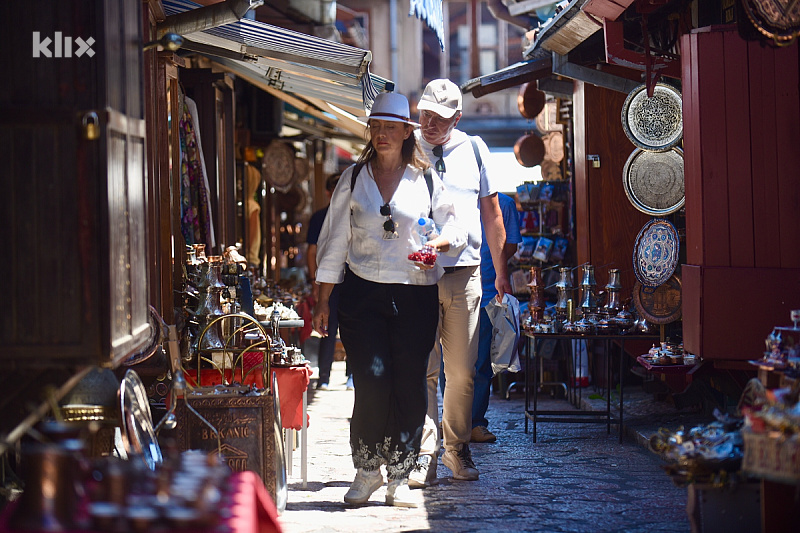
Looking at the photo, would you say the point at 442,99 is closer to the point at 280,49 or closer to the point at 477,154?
the point at 477,154

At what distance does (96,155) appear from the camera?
13.2ft

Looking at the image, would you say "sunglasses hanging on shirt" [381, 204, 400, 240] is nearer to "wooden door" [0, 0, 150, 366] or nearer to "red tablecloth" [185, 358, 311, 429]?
"red tablecloth" [185, 358, 311, 429]

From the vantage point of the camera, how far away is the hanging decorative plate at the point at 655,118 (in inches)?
352

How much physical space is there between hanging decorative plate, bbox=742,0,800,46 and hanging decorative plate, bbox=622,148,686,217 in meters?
3.83

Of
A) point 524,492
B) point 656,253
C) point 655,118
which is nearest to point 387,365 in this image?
point 524,492

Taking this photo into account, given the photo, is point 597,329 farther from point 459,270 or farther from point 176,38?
point 176,38

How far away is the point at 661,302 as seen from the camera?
8664mm

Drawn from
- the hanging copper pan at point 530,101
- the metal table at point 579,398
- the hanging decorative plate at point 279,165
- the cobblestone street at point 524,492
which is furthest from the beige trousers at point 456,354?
the hanging decorative plate at point 279,165

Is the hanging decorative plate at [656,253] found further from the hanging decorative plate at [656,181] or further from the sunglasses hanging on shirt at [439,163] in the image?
the sunglasses hanging on shirt at [439,163]

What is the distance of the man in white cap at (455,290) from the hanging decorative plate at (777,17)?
79.1 inches

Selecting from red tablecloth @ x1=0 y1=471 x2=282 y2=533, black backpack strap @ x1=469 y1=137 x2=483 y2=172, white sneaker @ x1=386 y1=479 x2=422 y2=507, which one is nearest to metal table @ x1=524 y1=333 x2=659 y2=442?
black backpack strap @ x1=469 y1=137 x2=483 y2=172

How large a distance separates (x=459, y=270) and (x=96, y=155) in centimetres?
302

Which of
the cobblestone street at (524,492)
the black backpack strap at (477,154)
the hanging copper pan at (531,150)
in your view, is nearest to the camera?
the cobblestone street at (524,492)

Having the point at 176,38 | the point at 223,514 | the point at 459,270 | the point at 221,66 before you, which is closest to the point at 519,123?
the point at 221,66
